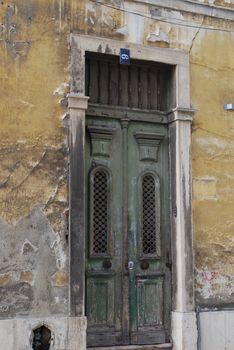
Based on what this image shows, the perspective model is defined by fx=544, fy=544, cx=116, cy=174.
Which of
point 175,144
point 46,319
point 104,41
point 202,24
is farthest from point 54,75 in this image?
point 46,319

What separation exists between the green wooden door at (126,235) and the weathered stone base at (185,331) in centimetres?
19

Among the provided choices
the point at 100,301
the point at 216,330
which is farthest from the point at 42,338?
the point at 216,330

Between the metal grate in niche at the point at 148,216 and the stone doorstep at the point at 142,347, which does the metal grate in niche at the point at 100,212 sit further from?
the stone doorstep at the point at 142,347

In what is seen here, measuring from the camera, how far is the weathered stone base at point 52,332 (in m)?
5.73

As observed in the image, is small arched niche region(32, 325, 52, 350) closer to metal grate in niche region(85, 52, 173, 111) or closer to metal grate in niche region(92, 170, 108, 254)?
metal grate in niche region(92, 170, 108, 254)

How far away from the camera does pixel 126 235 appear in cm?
667

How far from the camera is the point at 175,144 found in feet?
22.7

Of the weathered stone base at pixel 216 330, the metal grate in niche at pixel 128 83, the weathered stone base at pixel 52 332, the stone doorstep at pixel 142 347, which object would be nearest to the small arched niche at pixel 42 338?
the weathered stone base at pixel 52 332

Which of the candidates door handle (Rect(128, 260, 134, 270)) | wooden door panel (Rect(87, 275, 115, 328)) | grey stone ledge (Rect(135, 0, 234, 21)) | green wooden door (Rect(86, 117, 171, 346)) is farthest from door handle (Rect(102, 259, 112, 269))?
grey stone ledge (Rect(135, 0, 234, 21))

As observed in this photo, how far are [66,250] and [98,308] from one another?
0.86 metres

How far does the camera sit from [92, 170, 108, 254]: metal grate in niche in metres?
6.57

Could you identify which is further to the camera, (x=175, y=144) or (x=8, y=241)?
(x=175, y=144)

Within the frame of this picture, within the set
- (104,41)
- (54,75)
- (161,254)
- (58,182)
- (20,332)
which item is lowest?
(20,332)

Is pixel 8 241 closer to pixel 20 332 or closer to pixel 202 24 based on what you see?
pixel 20 332
